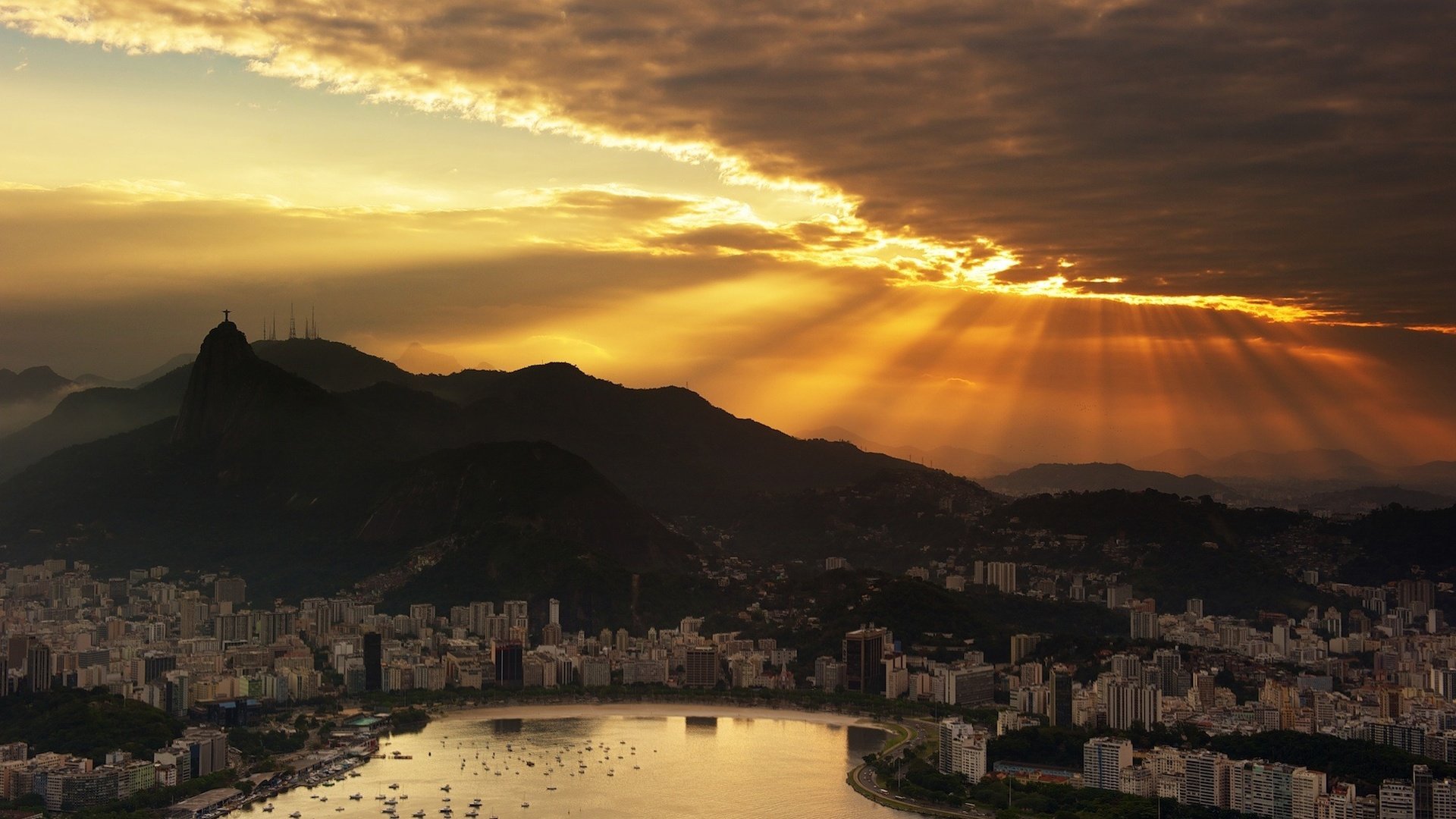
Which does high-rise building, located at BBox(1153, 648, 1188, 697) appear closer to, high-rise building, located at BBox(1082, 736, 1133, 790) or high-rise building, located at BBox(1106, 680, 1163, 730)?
high-rise building, located at BBox(1106, 680, 1163, 730)

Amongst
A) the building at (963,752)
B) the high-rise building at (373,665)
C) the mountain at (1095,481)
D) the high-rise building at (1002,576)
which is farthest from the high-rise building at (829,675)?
the mountain at (1095,481)

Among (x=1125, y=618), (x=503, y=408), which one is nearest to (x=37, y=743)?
(x=1125, y=618)

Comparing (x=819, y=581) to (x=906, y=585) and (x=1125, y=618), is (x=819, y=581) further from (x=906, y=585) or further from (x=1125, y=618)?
(x=1125, y=618)

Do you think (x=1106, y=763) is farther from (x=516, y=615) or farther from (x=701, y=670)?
(x=516, y=615)

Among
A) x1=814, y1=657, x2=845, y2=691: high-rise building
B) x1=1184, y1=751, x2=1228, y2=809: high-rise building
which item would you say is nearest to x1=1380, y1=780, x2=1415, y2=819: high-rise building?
x1=1184, y1=751, x2=1228, y2=809: high-rise building

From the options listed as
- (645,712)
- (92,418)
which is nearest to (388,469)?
(92,418)

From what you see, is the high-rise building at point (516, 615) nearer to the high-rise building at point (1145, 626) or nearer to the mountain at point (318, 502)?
the mountain at point (318, 502)
